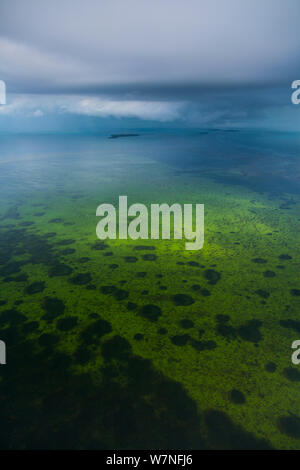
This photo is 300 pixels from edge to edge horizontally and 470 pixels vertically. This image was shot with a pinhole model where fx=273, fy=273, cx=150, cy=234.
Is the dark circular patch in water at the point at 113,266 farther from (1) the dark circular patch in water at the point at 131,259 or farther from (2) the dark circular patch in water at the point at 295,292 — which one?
(2) the dark circular patch in water at the point at 295,292

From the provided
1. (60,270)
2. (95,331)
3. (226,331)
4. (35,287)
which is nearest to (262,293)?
(226,331)

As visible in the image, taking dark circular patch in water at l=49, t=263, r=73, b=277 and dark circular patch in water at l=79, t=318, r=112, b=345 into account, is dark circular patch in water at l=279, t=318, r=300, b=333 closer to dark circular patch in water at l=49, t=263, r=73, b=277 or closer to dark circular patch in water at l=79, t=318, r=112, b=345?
dark circular patch in water at l=79, t=318, r=112, b=345

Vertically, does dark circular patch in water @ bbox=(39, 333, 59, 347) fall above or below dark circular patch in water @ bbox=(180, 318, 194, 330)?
below

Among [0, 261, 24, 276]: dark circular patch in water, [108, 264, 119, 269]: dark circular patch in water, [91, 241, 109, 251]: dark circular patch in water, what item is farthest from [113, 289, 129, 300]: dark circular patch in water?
[0, 261, 24, 276]: dark circular patch in water

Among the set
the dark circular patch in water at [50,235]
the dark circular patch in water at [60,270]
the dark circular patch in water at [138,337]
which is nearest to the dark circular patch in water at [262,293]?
the dark circular patch in water at [138,337]

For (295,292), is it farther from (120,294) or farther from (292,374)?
(120,294)

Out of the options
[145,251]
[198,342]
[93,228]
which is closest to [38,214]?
[93,228]
